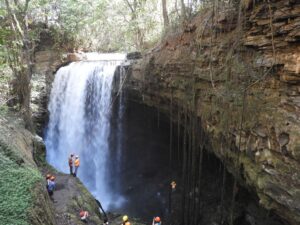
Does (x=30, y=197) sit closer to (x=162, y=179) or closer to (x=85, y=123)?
(x=162, y=179)

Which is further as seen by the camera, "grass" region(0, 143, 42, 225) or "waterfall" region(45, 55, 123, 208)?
"waterfall" region(45, 55, 123, 208)

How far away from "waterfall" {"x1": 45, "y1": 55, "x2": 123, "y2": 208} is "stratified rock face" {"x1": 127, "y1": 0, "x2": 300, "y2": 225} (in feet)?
26.5

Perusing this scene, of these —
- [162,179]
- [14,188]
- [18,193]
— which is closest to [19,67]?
[162,179]

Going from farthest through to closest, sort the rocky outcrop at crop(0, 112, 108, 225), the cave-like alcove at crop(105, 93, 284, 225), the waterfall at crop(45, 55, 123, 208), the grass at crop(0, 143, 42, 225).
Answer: the waterfall at crop(45, 55, 123, 208)
the cave-like alcove at crop(105, 93, 284, 225)
the rocky outcrop at crop(0, 112, 108, 225)
the grass at crop(0, 143, 42, 225)

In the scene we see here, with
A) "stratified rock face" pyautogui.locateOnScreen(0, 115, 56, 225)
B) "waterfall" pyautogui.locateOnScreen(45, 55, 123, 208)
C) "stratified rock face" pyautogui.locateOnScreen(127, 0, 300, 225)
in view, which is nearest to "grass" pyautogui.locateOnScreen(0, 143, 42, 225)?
"stratified rock face" pyautogui.locateOnScreen(0, 115, 56, 225)

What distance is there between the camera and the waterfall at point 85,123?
17562 mm

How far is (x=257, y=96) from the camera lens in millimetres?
7676

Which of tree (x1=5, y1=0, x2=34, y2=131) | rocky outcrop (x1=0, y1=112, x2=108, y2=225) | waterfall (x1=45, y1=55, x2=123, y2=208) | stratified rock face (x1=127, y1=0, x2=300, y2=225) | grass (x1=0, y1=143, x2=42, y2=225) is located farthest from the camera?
waterfall (x1=45, y1=55, x2=123, y2=208)

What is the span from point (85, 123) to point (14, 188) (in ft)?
38.2

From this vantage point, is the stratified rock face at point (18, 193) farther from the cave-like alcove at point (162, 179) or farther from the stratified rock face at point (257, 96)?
the cave-like alcove at point (162, 179)

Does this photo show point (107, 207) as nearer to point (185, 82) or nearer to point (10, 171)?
point (185, 82)

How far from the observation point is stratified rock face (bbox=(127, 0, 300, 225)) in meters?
6.60

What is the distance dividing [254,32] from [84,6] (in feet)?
62.0

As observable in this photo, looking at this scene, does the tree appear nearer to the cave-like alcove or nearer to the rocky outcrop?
the rocky outcrop
